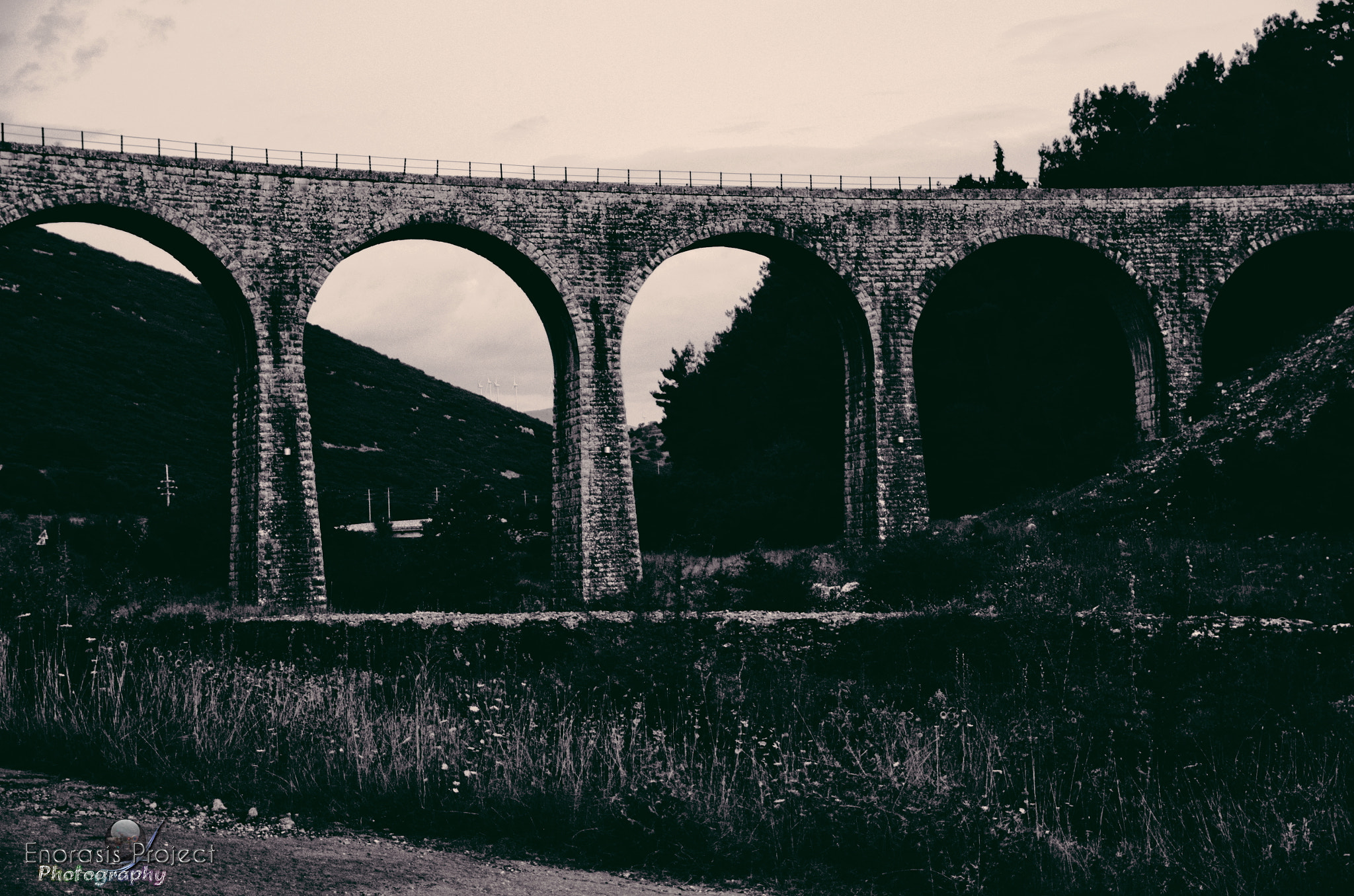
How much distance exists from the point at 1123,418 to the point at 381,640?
25.2m

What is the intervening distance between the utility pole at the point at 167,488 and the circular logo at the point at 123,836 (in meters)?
38.9

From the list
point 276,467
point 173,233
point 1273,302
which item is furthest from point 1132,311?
point 173,233

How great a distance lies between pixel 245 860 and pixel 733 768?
3.34 m

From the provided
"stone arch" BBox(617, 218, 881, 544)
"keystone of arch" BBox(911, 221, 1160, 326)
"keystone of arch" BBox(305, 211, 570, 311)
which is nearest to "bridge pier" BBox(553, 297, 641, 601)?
"stone arch" BBox(617, 218, 881, 544)

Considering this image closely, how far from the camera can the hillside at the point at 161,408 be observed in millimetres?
44250

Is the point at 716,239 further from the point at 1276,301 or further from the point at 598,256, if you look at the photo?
the point at 1276,301

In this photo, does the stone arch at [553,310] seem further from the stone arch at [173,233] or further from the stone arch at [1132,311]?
the stone arch at [1132,311]

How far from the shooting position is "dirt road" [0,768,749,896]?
5.09 metres

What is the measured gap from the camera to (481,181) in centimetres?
2302

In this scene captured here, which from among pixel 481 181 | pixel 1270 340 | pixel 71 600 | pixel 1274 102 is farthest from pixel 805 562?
pixel 1274 102

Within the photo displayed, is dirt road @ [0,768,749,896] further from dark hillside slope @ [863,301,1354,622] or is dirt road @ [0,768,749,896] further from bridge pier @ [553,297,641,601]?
bridge pier @ [553,297,641,601]

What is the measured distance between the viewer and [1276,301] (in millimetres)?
30750

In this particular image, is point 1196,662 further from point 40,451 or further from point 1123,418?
point 40,451

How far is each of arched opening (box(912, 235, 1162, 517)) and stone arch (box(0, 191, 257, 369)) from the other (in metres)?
16.4
